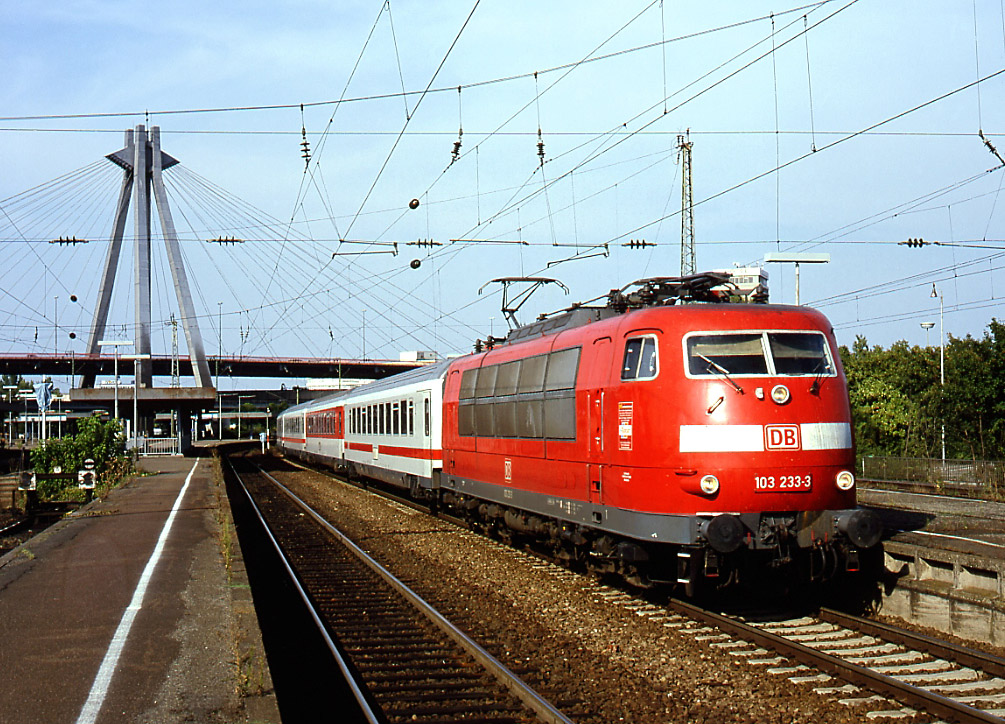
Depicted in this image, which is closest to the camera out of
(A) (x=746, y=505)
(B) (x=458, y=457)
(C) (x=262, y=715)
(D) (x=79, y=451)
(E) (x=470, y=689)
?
(C) (x=262, y=715)

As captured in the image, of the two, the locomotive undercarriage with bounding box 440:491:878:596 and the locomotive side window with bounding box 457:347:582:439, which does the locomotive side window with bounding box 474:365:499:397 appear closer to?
the locomotive side window with bounding box 457:347:582:439

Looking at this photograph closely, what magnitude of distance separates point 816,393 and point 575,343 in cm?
342

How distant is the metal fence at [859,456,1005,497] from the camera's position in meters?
27.9

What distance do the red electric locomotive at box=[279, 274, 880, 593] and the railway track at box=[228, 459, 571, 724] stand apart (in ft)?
8.15

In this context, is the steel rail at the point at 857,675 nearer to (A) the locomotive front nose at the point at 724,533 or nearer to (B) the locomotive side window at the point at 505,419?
(A) the locomotive front nose at the point at 724,533

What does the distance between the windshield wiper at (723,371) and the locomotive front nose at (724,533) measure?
1.38m

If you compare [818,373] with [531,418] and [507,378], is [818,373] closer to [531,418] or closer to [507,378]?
[531,418]

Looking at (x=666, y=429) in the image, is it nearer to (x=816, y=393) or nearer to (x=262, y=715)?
(x=816, y=393)

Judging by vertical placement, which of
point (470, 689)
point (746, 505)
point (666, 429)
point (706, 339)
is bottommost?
point (470, 689)

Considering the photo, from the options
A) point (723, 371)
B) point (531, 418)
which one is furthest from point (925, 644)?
point (531, 418)

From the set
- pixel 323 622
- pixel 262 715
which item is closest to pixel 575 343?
pixel 323 622

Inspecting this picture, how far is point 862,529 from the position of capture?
10227mm

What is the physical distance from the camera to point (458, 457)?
1936 cm

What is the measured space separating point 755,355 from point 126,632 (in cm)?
702
